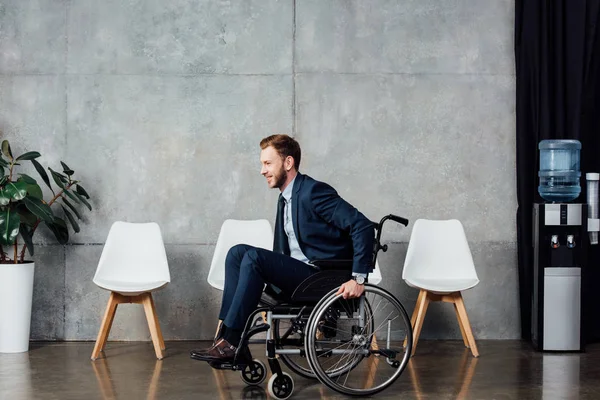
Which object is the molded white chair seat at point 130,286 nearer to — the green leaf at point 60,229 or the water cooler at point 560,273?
the green leaf at point 60,229

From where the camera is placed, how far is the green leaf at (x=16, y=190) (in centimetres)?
489

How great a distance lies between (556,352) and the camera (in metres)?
5.10

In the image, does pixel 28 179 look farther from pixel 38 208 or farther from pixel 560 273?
pixel 560 273

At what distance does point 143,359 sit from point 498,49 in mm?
3086

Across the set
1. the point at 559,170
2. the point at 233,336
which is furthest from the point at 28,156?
the point at 559,170

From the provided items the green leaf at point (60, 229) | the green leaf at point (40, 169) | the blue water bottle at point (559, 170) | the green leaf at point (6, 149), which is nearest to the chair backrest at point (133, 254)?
the green leaf at point (60, 229)

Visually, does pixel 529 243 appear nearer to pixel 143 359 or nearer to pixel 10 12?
pixel 143 359

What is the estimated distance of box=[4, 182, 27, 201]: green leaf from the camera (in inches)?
193

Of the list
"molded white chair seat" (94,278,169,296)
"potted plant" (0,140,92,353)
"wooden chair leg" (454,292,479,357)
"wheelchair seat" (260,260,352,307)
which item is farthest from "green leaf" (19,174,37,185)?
"wooden chair leg" (454,292,479,357)

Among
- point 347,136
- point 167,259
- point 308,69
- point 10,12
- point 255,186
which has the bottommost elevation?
point 167,259

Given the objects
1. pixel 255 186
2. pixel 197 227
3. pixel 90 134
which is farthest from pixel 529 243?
pixel 90 134

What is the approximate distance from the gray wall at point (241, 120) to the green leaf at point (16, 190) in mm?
653

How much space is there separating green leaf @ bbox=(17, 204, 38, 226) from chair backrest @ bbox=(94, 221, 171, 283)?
478mm

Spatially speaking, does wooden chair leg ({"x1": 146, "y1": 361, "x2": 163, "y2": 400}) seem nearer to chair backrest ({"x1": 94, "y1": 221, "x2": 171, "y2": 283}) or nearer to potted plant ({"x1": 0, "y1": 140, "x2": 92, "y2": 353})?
chair backrest ({"x1": 94, "y1": 221, "x2": 171, "y2": 283})
